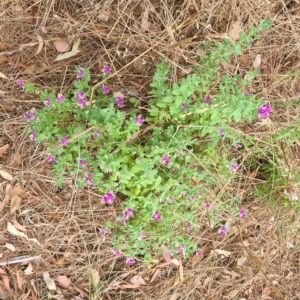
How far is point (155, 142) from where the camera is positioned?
222cm

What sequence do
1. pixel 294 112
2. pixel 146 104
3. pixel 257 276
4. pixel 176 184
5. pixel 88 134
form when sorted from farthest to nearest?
1. pixel 257 276
2. pixel 294 112
3. pixel 146 104
4. pixel 176 184
5. pixel 88 134

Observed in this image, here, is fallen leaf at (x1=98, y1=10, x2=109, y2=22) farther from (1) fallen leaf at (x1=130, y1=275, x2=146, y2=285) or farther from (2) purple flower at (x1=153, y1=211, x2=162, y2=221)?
(1) fallen leaf at (x1=130, y1=275, x2=146, y2=285)

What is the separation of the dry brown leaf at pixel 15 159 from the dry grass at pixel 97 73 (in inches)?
0.5

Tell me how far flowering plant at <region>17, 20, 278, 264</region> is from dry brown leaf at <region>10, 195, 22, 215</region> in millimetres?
328

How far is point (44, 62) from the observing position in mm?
2537

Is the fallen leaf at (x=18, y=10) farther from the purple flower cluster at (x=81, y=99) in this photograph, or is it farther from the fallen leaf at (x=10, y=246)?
the fallen leaf at (x=10, y=246)

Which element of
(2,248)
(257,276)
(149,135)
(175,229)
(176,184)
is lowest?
(257,276)

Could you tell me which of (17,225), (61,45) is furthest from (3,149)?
(61,45)

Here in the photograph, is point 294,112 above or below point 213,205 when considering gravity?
above

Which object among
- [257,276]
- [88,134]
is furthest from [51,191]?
[257,276]

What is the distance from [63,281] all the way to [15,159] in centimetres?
89

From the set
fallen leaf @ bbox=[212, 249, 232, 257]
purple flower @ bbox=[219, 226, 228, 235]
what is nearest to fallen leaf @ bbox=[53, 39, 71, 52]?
purple flower @ bbox=[219, 226, 228, 235]

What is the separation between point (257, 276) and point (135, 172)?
1.41 meters

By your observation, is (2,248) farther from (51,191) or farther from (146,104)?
(146,104)
